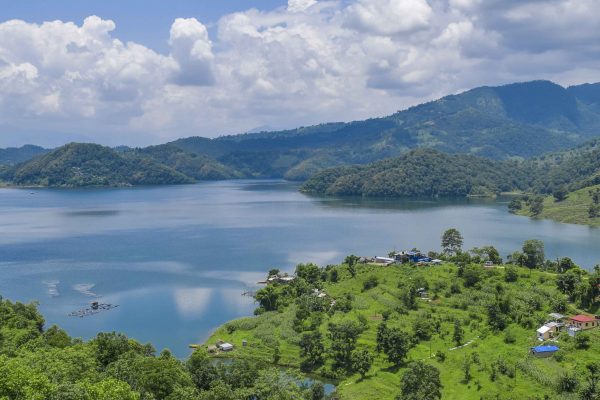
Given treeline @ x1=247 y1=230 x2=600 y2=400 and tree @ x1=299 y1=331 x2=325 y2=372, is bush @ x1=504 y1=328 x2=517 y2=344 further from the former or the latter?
tree @ x1=299 y1=331 x2=325 y2=372

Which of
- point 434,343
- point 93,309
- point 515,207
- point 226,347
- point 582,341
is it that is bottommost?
point 226,347

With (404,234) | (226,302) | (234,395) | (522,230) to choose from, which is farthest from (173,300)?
(522,230)

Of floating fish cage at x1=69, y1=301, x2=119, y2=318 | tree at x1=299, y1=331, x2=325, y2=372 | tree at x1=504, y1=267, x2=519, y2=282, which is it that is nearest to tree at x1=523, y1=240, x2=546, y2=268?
tree at x1=504, y1=267, x2=519, y2=282

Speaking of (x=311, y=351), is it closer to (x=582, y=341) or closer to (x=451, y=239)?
(x=582, y=341)

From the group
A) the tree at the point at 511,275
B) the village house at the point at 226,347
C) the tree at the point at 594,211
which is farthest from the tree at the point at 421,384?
the tree at the point at 594,211

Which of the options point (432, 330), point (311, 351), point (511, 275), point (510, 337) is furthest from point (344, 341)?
point (511, 275)

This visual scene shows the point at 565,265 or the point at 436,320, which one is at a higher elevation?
the point at 565,265
